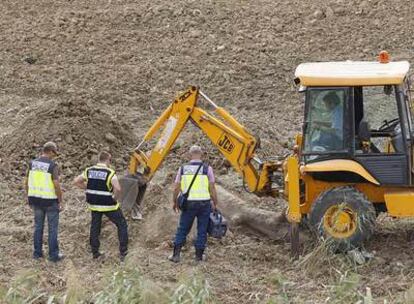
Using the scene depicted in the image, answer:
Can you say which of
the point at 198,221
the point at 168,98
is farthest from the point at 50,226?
the point at 168,98

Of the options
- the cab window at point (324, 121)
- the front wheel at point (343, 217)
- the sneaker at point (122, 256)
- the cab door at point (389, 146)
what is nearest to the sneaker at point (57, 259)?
the sneaker at point (122, 256)

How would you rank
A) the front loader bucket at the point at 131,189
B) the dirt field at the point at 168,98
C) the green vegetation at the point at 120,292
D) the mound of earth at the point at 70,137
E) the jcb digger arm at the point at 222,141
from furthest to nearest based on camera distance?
the mound of earth at the point at 70,137, the front loader bucket at the point at 131,189, the jcb digger arm at the point at 222,141, the dirt field at the point at 168,98, the green vegetation at the point at 120,292

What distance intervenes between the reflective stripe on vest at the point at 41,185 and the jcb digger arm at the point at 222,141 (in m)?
1.45

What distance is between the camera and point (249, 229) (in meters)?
12.0

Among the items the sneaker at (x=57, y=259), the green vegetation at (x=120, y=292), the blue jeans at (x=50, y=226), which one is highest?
the blue jeans at (x=50, y=226)

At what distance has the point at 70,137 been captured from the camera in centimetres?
1564

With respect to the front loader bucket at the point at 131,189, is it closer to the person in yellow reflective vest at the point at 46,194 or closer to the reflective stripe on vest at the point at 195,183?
the person in yellow reflective vest at the point at 46,194

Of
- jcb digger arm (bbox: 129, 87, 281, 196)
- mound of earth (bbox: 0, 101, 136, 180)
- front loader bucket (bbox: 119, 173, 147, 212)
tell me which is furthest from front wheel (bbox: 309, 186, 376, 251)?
mound of earth (bbox: 0, 101, 136, 180)

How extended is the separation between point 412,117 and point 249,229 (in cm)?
239

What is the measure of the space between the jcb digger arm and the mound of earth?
3252 millimetres

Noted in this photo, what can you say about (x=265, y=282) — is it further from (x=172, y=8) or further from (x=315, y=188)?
(x=172, y=8)

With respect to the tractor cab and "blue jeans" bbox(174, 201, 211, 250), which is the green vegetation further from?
the tractor cab

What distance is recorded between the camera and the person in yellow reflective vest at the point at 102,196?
1071 centimetres

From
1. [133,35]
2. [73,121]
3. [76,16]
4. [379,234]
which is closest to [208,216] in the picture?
[379,234]
